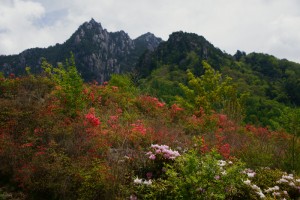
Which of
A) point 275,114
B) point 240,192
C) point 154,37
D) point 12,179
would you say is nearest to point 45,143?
point 12,179

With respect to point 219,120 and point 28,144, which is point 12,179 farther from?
point 219,120

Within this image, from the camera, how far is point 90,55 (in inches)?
4911

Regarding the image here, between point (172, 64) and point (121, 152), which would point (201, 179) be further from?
point (172, 64)

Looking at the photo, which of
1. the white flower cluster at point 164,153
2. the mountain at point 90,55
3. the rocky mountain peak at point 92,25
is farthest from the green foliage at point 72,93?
the rocky mountain peak at point 92,25

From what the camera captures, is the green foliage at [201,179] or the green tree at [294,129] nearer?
the green foliage at [201,179]

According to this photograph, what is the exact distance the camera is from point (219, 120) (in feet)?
40.7

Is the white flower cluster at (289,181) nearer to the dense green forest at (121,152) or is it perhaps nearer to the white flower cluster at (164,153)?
the dense green forest at (121,152)

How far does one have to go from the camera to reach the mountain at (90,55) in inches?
4663

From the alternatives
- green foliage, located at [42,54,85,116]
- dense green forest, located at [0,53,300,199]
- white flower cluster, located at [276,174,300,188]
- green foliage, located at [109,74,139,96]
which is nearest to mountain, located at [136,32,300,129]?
green foliage, located at [109,74,139,96]

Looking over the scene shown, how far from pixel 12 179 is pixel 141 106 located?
645cm

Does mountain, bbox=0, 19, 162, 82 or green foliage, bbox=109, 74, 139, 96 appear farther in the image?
mountain, bbox=0, 19, 162, 82

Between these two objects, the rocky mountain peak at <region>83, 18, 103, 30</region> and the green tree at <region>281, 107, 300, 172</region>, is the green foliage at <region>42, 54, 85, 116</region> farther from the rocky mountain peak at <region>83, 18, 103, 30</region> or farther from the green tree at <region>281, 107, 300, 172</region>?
the rocky mountain peak at <region>83, 18, 103, 30</region>

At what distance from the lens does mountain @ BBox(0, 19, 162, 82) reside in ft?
389

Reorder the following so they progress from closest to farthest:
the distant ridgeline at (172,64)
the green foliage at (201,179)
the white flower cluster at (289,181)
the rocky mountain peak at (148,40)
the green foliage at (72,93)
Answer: the green foliage at (201,179), the white flower cluster at (289,181), the green foliage at (72,93), the distant ridgeline at (172,64), the rocky mountain peak at (148,40)
